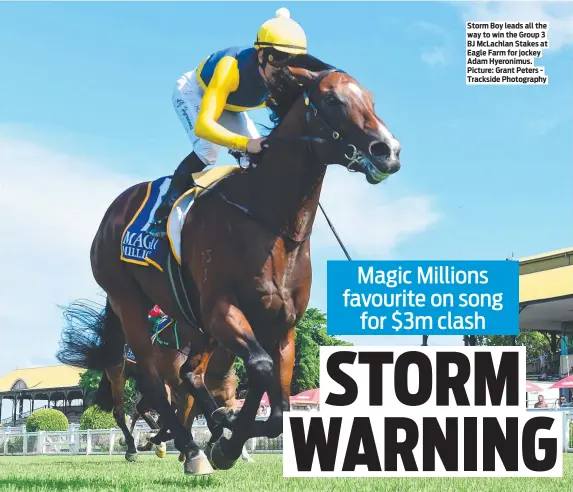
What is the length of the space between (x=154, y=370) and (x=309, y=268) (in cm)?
201

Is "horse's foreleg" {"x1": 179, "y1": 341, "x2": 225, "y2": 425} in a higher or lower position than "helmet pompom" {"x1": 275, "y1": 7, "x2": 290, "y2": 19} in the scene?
lower

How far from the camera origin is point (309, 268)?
5.40m

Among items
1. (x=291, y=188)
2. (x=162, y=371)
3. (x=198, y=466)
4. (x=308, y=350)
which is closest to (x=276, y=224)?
(x=291, y=188)

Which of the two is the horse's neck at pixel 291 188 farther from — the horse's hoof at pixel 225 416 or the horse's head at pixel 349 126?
the horse's hoof at pixel 225 416

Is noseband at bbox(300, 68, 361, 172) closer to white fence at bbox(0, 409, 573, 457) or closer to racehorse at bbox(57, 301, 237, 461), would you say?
racehorse at bbox(57, 301, 237, 461)

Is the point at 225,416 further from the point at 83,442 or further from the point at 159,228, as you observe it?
the point at 83,442

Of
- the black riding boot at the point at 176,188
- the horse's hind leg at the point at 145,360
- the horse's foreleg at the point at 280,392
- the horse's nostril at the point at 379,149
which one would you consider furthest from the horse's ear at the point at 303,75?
the horse's hind leg at the point at 145,360

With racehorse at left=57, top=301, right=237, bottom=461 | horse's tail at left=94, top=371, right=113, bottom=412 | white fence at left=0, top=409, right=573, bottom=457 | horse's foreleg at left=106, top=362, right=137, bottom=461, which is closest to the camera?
racehorse at left=57, top=301, right=237, bottom=461

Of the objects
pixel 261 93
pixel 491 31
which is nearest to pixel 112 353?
pixel 261 93

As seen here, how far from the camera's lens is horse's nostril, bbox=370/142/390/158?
4.80 metres

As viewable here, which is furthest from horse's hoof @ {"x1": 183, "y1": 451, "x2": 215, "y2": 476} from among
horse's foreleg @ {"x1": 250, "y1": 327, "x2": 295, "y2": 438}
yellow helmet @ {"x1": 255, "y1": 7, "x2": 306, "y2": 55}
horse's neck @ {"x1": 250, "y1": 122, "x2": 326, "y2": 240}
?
yellow helmet @ {"x1": 255, "y1": 7, "x2": 306, "y2": 55}

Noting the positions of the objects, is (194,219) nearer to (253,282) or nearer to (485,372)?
(253,282)

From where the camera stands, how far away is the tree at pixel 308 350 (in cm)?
3894

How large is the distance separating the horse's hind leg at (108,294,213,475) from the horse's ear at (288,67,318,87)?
8.36 feet
